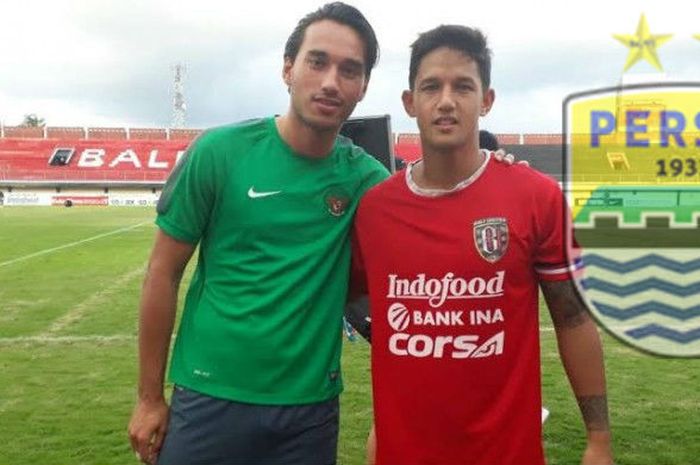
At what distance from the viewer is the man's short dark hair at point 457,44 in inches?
81.0

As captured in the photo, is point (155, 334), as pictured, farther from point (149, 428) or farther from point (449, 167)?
point (449, 167)

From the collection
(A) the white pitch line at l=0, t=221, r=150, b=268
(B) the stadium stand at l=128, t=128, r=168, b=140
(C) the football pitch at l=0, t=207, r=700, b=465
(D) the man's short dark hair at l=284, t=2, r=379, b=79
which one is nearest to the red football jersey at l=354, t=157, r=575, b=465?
(D) the man's short dark hair at l=284, t=2, r=379, b=79

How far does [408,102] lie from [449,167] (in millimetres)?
227

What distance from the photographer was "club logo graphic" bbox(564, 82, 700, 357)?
207cm

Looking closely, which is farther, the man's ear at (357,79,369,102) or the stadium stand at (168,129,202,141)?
the stadium stand at (168,129,202,141)

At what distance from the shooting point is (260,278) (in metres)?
2.17

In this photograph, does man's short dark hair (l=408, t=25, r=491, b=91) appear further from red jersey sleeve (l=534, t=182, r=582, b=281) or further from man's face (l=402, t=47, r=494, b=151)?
red jersey sleeve (l=534, t=182, r=582, b=281)

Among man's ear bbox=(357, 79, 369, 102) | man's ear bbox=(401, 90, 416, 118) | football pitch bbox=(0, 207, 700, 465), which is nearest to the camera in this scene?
man's ear bbox=(401, 90, 416, 118)

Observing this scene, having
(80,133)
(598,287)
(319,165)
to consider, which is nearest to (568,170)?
(598,287)

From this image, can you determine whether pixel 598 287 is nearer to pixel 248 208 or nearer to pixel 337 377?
pixel 337 377

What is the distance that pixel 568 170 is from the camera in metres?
2.12

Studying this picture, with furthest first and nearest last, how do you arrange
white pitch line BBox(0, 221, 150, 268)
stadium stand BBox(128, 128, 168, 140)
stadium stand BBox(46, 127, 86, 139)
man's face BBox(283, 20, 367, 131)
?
stadium stand BBox(128, 128, 168, 140) → stadium stand BBox(46, 127, 86, 139) → white pitch line BBox(0, 221, 150, 268) → man's face BBox(283, 20, 367, 131)

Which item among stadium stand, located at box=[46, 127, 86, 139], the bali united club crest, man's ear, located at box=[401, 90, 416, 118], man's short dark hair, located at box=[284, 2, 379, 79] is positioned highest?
stadium stand, located at box=[46, 127, 86, 139]

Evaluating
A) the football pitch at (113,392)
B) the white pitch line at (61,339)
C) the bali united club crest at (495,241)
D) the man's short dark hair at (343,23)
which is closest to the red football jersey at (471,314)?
the bali united club crest at (495,241)
